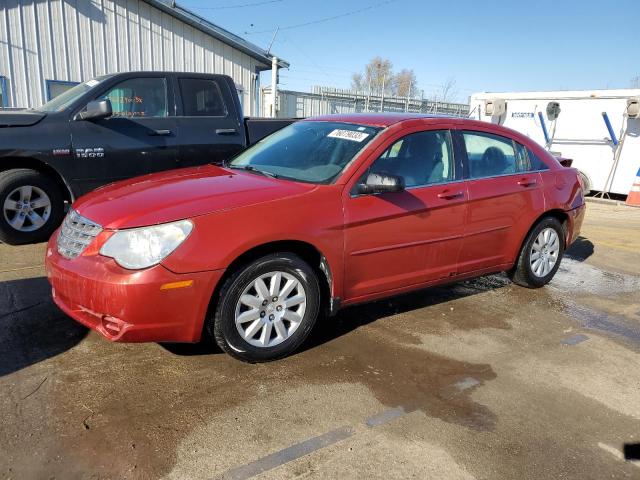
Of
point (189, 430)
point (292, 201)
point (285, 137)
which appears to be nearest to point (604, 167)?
point (285, 137)

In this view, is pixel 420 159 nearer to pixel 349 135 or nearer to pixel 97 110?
pixel 349 135

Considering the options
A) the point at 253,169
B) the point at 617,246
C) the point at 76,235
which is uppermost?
the point at 253,169

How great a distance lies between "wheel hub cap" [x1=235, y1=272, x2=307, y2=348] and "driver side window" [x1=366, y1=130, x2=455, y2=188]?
1.08 metres

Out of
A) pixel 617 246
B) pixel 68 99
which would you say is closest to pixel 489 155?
pixel 617 246

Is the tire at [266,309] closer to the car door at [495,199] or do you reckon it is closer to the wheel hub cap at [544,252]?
the car door at [495,199]

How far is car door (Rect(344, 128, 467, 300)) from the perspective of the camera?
357cm

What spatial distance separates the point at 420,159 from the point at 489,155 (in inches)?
34.2

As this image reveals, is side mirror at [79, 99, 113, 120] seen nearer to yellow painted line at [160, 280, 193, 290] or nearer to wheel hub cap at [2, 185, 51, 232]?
wheel hub cap at [2, 185, 51, 232]

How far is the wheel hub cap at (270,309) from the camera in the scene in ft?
10.5

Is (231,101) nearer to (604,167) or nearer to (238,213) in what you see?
(238,213)

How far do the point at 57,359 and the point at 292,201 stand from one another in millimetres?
1787

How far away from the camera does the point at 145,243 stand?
9.48 feet

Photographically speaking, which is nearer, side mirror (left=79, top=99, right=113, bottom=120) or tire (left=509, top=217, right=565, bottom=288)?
tire (left=509, top=217, right=565, bottom=288)

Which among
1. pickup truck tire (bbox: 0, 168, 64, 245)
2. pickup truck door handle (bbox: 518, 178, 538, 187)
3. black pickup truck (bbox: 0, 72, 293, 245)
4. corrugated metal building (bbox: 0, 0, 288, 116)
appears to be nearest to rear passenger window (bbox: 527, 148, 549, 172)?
pickup truck door handle (bbox: 518, 178, 538, 187)
